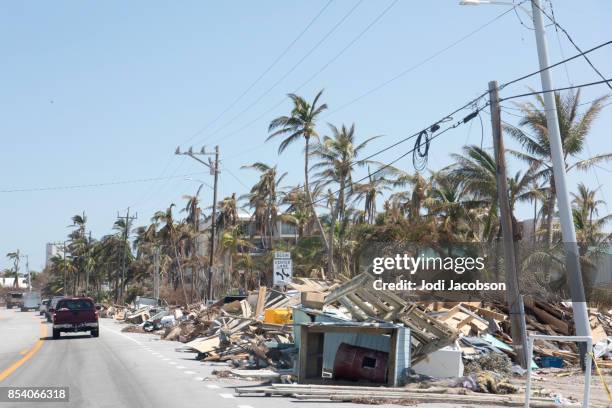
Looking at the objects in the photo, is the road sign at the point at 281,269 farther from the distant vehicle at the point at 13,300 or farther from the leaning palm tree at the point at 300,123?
the distant vehicle at the point at 13,300

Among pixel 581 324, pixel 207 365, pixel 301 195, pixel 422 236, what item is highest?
pixel 301 195

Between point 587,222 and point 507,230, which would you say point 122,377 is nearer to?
point 507,230

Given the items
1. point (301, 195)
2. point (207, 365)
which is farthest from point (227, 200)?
point (207, 365)

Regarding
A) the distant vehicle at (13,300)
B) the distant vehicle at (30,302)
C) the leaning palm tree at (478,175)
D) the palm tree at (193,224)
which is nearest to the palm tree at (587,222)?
the leaning palm tree at (478,175)

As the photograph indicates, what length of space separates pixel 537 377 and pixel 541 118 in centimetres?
1518

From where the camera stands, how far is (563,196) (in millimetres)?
19094

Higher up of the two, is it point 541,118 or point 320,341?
point 541,118

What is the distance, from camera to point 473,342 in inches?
766

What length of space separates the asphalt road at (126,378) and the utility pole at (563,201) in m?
8.09

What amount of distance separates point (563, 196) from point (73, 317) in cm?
2276

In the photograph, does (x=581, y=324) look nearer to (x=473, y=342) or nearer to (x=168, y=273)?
(x=473, y=342)

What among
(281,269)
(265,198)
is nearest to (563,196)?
(281,269)

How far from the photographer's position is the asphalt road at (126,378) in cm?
1209

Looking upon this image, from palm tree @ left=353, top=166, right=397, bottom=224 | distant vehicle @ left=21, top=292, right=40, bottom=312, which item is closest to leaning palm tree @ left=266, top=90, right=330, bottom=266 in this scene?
→ palm tree @ left=353, top=166, right=397, bottom=224
